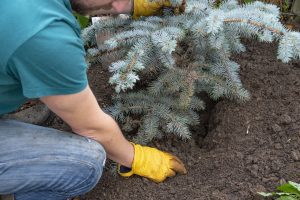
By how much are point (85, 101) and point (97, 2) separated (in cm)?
38

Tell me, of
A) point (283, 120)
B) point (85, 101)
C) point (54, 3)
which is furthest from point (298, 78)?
point (54, 3)

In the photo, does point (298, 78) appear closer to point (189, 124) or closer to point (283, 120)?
point (283, 120)

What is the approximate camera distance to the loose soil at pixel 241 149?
1.89m

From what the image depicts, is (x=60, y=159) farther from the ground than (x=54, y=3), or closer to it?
closer to it

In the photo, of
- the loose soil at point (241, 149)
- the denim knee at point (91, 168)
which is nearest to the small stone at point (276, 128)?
the loose soil at point (241, 149)

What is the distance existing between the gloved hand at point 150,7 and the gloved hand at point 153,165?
636 mm

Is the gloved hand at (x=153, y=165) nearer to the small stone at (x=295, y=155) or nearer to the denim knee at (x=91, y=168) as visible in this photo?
the denim knee at (x=91, y=168)

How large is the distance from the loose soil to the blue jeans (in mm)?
295

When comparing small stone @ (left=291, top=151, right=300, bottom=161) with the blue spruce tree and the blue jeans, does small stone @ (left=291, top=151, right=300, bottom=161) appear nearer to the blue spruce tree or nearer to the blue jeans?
the blue spruce tree

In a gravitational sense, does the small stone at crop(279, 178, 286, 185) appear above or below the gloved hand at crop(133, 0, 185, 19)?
below

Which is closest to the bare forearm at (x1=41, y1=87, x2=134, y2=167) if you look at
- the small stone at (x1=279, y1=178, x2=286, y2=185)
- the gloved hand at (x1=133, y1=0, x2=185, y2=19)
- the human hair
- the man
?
the man

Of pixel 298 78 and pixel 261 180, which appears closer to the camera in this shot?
pixel 261 180

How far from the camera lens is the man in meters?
1.26

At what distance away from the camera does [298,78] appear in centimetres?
230
